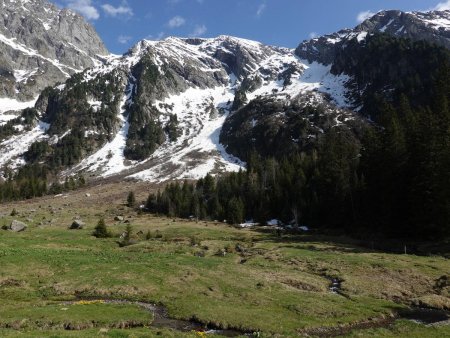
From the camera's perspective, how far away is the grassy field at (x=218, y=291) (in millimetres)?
28891

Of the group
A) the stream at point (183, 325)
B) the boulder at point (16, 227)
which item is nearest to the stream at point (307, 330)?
the stream at point (183, 325)

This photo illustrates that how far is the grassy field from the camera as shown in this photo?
94.8 feet

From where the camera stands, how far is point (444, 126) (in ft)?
257

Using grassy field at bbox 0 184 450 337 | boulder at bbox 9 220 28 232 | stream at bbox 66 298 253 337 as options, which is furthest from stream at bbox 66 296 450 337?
boulder at bbox 9 220 28 232

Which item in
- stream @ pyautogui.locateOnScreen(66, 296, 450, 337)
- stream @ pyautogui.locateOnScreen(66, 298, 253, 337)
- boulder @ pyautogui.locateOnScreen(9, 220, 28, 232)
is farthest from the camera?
boulder @ pyautogui.locateOnScreen(9, 220, 28, 232)

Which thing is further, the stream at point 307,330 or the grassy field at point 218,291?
the stream at point 307,330

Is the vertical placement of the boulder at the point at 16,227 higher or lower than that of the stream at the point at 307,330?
higher

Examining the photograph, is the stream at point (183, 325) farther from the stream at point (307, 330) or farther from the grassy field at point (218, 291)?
the grassy field at point (218, 291)

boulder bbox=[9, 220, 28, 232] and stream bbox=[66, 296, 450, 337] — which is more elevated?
boulder bbox=[9, 220, 28, 232]

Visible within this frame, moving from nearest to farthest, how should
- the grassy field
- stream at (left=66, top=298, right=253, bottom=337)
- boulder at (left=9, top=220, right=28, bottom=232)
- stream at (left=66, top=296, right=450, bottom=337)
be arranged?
the grassy field
stream at (left=66, top=298, right=253, bottom=337)
stream at (left=66, top=296, right=450, bottom=337)
boulder at (left=9, top=220, right=28, bottom=232)

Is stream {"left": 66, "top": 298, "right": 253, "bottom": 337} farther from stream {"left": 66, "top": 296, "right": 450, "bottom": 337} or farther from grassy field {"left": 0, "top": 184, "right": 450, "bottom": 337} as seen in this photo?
grassy field {"left": 0, "top": 184, "right": 450, "bottom": 337}

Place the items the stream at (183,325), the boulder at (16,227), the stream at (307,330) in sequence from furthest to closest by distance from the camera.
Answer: the boulder at (16,227)
the stream at (307,330)
the stream at (183,325)

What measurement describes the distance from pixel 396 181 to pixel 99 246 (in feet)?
213

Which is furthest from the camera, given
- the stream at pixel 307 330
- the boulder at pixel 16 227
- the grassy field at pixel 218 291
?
the boulder at pixel 16 227
